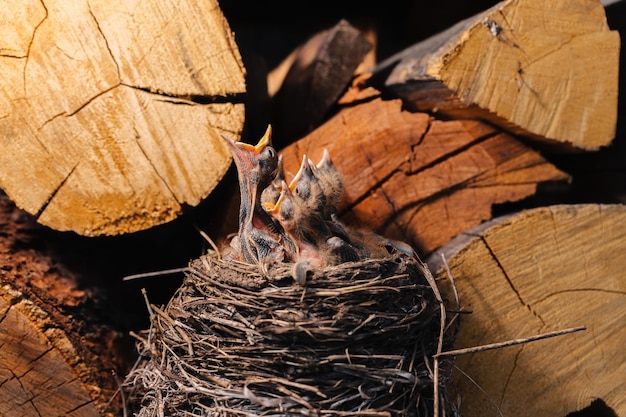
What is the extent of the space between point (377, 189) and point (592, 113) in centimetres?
55

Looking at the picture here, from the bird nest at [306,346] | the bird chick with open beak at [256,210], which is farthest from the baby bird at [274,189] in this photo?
the bird nest at [306,346]

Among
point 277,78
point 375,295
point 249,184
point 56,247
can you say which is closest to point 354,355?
point 375,295

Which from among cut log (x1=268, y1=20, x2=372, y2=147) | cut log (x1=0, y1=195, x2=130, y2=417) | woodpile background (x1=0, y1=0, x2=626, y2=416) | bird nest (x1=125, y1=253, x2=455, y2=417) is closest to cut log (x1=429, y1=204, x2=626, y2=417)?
woodpile background (x1=0, y1=0, x2=626, y2=416)

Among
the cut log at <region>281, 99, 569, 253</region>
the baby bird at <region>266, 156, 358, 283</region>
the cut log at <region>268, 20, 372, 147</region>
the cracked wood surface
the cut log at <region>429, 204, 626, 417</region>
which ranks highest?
the cracked wood surface

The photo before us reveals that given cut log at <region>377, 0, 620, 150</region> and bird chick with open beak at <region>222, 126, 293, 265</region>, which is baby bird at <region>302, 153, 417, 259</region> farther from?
cut log at <region>377, 0, 620, 150</region>

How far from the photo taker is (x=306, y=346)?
955mm

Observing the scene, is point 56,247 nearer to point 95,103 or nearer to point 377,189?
point 95,103

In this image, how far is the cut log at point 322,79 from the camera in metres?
1.54

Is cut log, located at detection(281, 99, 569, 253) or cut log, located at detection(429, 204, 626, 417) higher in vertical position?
cut log, located at detection(281, 99, 569, 253)

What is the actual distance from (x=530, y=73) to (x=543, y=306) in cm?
52

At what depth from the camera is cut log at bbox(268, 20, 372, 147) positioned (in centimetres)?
154

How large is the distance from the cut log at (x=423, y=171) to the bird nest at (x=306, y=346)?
0.29 metres

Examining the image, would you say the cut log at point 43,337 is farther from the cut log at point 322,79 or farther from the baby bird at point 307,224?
the cut log at point 322,79

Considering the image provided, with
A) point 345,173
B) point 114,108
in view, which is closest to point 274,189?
A: point 345,173
